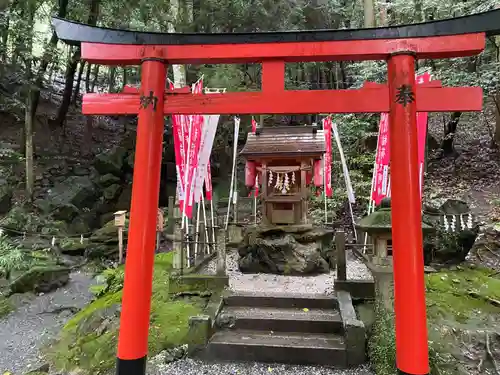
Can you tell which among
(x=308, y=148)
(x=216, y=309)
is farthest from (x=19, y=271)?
(x=308, y=148)

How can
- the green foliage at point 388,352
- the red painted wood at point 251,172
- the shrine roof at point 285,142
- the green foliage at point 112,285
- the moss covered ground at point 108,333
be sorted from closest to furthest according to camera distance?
the green foliage at point 388,352 < the moss covered ground at point 108,333 < the green foliage at point 112,285 < the shrine roof at point 285,142 < the red painted wood at point 251,172

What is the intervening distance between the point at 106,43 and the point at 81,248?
1056 centimetres

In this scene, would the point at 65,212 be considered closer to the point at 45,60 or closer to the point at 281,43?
the point at 45,60

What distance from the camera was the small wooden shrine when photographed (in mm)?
7809

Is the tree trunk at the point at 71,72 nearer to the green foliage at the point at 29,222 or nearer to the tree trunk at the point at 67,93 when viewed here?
the tree trunk at the point at 67,93

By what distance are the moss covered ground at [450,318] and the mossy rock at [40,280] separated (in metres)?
8.80

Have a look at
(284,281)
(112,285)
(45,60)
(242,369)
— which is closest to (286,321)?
(242,369)

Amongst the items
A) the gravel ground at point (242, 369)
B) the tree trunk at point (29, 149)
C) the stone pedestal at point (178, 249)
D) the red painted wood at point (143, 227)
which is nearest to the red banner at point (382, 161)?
the gravel ground at point (242, 369)

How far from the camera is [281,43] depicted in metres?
3.51

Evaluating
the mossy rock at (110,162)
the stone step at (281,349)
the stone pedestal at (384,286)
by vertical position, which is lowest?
the stone step at (281,349)

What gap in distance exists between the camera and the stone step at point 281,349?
439cm

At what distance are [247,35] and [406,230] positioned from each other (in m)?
2.58

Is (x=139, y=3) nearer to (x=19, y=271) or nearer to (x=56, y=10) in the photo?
(x=56, y=10)

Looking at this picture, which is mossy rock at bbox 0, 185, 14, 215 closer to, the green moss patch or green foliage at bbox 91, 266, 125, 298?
the green moss patch
